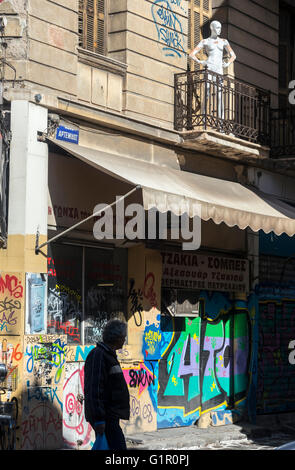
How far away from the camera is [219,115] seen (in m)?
16.0

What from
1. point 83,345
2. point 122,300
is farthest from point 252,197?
point 83,345

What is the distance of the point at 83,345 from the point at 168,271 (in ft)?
7.60

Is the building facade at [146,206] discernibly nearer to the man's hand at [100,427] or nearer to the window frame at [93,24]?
the window frame at [93,24]

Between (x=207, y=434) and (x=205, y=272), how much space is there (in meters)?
2.85

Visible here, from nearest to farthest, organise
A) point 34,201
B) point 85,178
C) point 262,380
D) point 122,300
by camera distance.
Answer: point 34,201 → point 85,178 → point 122,300 → point 262,380

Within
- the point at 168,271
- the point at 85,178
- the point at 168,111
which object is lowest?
the point at 168,271

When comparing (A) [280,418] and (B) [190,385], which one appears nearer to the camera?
(B) [190,385]

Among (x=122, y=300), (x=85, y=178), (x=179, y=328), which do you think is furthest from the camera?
(x=179, y=328)

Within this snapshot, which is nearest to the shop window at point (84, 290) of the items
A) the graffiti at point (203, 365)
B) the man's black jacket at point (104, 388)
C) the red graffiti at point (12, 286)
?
the red graffiti at point (12, 286)

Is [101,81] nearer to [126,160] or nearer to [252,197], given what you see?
[126,160]

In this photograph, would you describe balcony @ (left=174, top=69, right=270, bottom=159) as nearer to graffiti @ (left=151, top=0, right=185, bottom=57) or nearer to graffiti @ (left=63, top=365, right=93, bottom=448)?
graffiti @ (left=151, top=0, right=185, bottom=57)

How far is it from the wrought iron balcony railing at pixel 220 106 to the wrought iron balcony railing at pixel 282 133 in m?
0.31

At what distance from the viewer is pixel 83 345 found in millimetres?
13555

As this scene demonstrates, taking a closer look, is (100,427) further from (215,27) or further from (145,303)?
(215,27)
